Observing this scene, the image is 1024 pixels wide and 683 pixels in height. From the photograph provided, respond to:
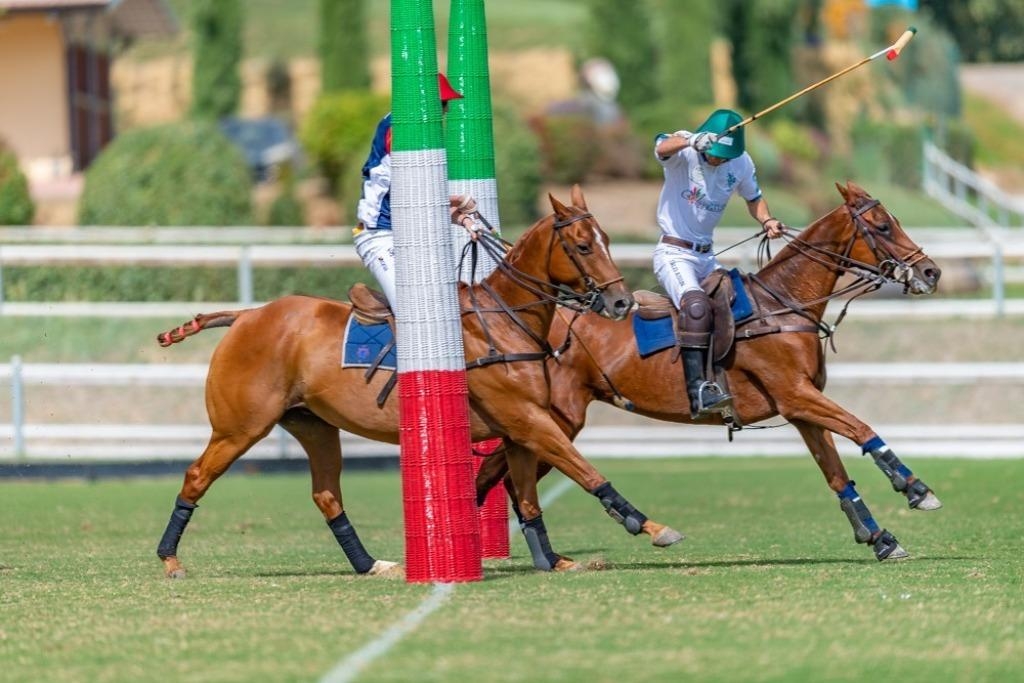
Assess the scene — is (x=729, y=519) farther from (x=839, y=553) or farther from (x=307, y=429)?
(x=307, y=429)

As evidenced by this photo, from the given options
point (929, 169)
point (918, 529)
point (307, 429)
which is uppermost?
point (929, 169)

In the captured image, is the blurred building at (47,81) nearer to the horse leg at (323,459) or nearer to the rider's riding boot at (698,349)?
the horse leg at (323,459)

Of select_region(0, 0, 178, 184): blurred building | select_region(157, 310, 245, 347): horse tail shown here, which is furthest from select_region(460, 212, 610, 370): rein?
select_region(0, 0, 178, 184): blurred building

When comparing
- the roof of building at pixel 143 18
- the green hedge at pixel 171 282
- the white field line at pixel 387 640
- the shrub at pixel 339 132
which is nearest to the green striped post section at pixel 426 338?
the white field line at pixel 387 640

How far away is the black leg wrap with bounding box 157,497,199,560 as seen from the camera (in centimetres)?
1182

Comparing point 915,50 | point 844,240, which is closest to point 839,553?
point 844,240

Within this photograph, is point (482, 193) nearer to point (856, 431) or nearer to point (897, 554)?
point (856, 431)

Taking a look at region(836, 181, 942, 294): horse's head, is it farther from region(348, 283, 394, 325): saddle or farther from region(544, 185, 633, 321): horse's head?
region(348, 283, 394, 325): saddle

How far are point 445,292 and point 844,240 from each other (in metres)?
3.21

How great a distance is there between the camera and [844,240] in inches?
498

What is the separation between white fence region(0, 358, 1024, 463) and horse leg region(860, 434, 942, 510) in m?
10.8

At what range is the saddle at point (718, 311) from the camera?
1268 cm

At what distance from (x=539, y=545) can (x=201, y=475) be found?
2.20 m

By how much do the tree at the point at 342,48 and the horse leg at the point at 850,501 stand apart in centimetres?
3399
